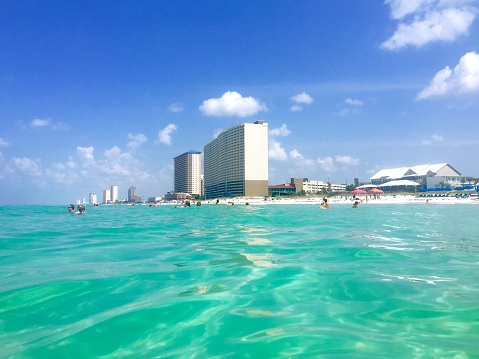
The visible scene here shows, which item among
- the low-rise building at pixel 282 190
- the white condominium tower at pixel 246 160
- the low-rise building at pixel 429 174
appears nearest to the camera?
the low-rise building at pixel 429 174

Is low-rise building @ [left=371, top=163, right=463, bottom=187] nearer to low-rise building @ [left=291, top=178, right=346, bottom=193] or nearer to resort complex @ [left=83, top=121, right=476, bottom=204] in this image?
resort complex @ [left=83, top=121, right=476, bottom=204]

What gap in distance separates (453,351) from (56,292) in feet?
17.6

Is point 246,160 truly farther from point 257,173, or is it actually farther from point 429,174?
point 429,174

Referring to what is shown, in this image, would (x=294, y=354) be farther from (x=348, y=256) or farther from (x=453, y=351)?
(x=348, y=256)

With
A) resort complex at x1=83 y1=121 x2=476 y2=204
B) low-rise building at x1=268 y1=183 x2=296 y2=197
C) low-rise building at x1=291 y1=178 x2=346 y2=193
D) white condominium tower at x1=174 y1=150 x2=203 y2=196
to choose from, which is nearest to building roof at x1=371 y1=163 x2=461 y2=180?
resort complex at x1=83 y1=121 x2=476 y2=204

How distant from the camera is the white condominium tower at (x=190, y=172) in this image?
181 metres

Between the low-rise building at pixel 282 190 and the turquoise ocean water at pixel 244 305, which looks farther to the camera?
the low-rise building at pixel 282 190

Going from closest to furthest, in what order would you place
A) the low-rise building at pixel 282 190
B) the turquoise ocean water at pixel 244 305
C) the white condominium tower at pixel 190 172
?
the turquoise ocean water at pixel 244 305, the low-rise building at pixel 282 190, the white condominium tower at pixel 190 172

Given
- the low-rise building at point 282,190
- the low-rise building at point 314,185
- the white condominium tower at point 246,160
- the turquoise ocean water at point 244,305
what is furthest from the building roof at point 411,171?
the turquoise ocean water at point 244,305

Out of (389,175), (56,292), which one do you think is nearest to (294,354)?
(56,292)

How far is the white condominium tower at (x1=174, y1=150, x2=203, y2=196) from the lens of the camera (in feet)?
594

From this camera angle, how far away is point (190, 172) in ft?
594

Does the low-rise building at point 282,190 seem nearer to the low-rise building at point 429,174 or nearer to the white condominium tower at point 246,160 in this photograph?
the white condominium tower at point 246,160

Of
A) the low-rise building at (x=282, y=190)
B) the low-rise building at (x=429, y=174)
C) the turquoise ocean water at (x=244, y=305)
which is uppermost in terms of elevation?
the low-rise building at (x=429, y=174)
